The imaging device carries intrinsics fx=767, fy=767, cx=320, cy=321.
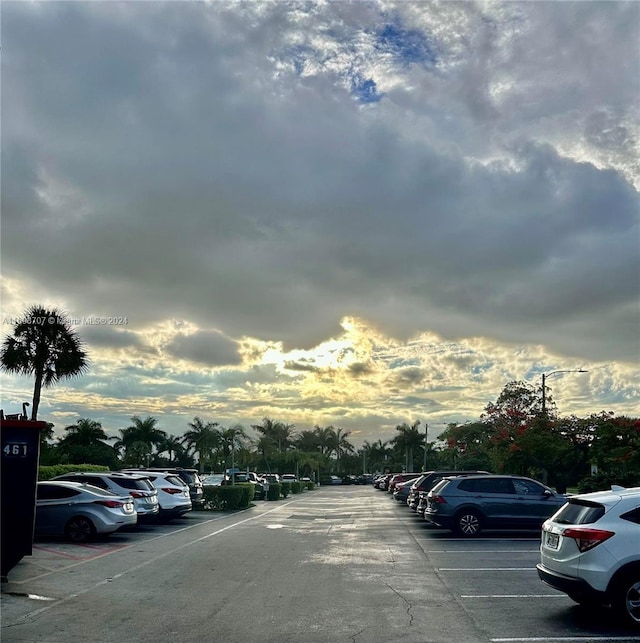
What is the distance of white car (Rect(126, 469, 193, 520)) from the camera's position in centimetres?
2395

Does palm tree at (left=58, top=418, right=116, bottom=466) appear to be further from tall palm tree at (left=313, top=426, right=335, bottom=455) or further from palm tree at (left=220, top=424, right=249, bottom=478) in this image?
tall palm tree at (left=313, top=426, right=335, bottom=455)

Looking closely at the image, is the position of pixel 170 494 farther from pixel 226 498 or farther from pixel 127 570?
pixel 127 570

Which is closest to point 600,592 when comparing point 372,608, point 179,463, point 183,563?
point 372,608

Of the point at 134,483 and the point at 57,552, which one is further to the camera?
the point at 134,483

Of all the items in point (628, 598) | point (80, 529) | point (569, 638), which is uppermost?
point (628, 598)

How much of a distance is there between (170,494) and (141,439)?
5306 centimetres

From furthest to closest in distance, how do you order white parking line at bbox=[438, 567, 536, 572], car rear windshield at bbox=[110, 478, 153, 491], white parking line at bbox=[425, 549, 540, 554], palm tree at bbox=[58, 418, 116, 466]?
palm tree at bbox=[58, 418, 116, 466]
car rear windshield at bbox=[110, 478, 153, 491]
white parking line at bbox=[425, 549, 540, 554]
white parking line at bbox=[438, 567, 536, 572]

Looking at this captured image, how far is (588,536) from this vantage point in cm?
913

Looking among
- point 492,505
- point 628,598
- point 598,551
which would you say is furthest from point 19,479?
point 492,505

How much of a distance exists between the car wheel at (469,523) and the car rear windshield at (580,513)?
33.0 ft

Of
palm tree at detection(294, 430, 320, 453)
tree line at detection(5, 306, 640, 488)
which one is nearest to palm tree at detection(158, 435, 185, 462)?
tree line at detection(5, 306, 640, 488)

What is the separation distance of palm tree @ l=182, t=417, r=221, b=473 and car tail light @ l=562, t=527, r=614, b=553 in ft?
233

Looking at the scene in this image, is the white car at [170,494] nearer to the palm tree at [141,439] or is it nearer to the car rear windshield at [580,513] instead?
the car rear windshield at [580,513]

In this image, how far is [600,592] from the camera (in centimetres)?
889
